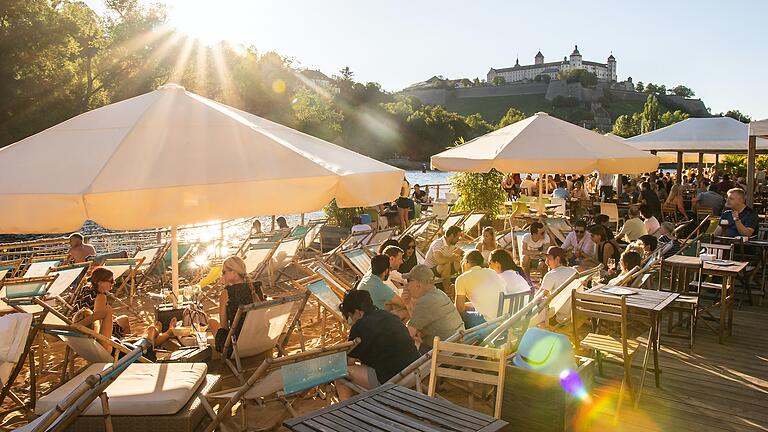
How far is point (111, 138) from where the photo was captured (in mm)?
3615

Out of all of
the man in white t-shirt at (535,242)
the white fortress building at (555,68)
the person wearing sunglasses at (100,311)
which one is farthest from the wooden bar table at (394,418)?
the white fortress building at (555,68)

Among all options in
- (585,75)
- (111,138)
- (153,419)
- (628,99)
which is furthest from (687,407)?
(628,99)

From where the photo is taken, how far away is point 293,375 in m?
3.46

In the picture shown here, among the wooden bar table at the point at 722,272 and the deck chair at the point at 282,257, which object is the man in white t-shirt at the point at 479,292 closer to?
the wooden bar table at the point at 722,272

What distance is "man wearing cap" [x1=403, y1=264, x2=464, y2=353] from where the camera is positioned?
181 inches

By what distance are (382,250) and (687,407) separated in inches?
129

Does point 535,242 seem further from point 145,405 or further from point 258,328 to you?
point 145,405

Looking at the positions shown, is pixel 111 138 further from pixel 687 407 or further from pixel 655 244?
pixel 655 244

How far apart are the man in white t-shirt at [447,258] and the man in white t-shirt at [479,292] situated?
1.66 meters

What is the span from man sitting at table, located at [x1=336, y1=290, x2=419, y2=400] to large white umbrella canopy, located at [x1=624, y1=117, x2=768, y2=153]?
422 inches

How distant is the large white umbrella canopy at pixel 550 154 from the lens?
7.33 metres

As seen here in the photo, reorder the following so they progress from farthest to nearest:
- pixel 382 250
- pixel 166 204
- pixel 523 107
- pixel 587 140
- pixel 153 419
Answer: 1. pixel 523 107
2. pixel 587 140
3. pixel 382 250
4. pixel 153 419
5. pixel 166 204

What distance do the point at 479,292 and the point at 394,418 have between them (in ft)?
8.46

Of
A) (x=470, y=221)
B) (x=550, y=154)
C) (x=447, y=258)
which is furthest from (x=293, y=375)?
(x=470, y=221)
